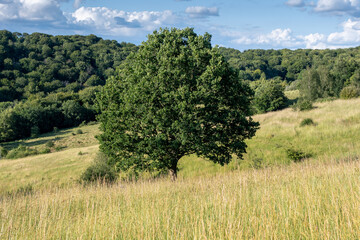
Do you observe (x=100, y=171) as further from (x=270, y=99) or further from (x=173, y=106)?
(x=270, y=99)

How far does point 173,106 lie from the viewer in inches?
649

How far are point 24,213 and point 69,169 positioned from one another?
102ft

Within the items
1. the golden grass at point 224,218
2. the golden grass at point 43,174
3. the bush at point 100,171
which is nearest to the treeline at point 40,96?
the golden grass at point 43,174

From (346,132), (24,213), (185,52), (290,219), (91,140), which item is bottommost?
(91,140)

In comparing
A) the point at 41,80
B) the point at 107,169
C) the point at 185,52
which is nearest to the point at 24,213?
the point at 185,52

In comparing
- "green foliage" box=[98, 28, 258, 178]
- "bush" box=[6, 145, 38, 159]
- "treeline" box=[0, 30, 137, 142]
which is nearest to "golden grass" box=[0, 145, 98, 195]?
"green foliage" box=[98, 28, 258, 178]

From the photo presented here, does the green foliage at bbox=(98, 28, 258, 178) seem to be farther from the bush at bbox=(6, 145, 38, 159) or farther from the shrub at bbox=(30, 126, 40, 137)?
the shrub at bbox=(30, 126, 40, 137)

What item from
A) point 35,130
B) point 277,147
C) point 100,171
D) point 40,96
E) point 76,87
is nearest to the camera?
point 100,171

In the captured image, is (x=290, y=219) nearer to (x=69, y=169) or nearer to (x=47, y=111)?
(x=69, y=169)

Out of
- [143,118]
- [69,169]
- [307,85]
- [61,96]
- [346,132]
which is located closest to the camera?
[143,118]

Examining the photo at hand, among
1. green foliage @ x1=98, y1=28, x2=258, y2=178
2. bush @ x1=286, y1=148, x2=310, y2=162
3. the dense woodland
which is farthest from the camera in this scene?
the dense woodland

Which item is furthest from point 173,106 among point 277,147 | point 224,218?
point 277,147

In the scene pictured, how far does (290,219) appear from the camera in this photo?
4.46 m

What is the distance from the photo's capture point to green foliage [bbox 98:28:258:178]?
16.3 meters
